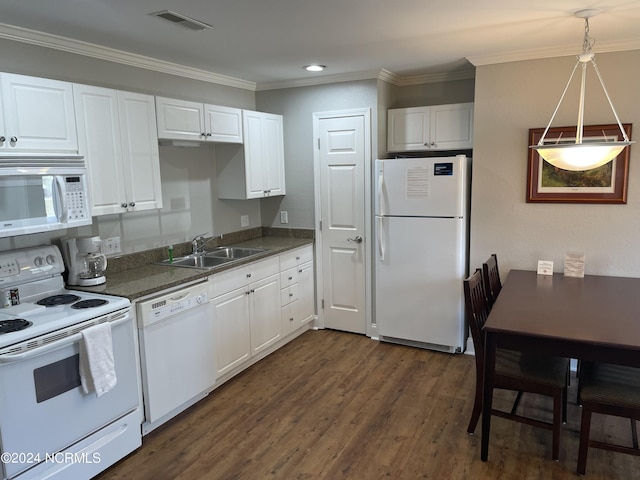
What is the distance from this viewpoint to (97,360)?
231 cm

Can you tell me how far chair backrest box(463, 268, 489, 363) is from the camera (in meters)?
2.50

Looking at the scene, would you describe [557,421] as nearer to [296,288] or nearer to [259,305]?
[259,305]

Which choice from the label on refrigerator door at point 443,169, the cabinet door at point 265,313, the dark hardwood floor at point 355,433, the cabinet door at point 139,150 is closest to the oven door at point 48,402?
the dark hardwood floor at point 355,433

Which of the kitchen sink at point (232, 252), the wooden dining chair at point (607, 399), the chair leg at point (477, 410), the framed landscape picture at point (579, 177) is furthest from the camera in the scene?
the kitchen sink at point (232, 252)

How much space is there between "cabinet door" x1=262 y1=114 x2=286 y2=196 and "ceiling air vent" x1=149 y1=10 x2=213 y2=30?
1543 millimetres

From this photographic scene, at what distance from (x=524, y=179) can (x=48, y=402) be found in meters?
3.38

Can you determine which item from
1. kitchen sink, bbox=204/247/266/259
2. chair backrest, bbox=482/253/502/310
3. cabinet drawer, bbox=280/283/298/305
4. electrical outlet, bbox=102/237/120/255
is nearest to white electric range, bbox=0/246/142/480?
electrical outlet, bbox=102/237/120/255

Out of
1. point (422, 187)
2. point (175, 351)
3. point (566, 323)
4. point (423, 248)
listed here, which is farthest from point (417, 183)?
point (175, 351)

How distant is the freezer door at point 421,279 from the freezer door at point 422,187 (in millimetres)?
86

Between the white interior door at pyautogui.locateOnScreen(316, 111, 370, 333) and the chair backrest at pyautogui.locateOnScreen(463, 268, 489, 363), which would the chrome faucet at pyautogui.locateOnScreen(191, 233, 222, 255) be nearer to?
the white interior door at pyautogui.locateOnScreen(316, 111, 370, 333)

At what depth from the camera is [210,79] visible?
3.96 metres

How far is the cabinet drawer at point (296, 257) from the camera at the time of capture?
403 cm

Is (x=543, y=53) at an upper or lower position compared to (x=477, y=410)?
upper

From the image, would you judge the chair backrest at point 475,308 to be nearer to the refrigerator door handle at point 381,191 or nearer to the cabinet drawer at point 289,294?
the refrigerator door handle at point 381,191
